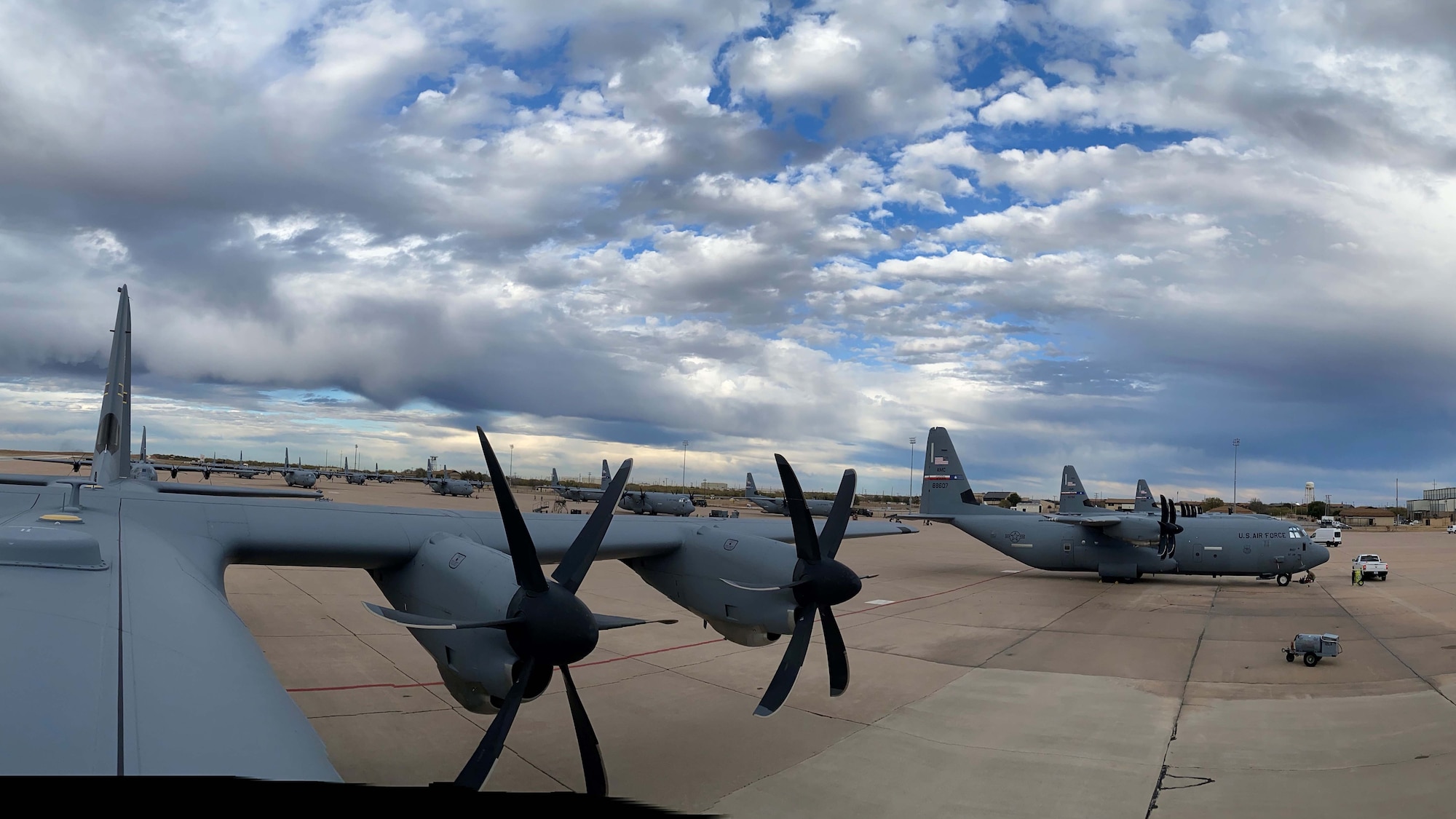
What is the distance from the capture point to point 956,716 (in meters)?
12.3

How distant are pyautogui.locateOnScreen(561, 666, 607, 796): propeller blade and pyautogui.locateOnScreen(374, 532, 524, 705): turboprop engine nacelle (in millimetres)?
360

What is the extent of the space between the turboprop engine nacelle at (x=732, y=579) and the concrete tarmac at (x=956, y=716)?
6.00 ft

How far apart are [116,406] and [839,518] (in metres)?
13.3

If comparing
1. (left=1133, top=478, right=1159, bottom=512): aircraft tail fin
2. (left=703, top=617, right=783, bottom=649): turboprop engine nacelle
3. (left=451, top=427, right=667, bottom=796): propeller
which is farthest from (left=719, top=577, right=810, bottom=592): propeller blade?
(left=1133, top=478, right=1159, bottom=512): aircraft tail fin

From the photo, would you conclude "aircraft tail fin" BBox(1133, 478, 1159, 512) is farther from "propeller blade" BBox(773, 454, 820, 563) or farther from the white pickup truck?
"propeller blade" BBox(773, 454, 820, 563)

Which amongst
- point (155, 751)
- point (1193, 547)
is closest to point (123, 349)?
point (155, 751)

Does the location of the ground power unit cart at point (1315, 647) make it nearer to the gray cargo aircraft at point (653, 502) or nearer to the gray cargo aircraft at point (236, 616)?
the gray cargo aircraft at point (236, 616)

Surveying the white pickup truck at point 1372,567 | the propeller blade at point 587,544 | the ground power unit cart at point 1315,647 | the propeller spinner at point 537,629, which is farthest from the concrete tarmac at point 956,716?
the white pickup truck at point 1372,567

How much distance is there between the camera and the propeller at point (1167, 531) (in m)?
29.8

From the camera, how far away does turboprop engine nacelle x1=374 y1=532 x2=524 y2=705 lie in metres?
6.77

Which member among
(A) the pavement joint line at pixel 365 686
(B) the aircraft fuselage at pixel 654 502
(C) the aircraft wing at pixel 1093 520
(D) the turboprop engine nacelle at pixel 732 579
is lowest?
(B) the aircraft fuselage at pixel 654 502

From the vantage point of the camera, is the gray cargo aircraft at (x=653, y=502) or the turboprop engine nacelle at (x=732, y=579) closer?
the turboprop engine nacelle at (x=732, y=579)

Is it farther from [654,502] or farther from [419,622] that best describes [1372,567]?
[654,502]

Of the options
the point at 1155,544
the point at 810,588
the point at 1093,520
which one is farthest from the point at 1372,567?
the point at 810,588
